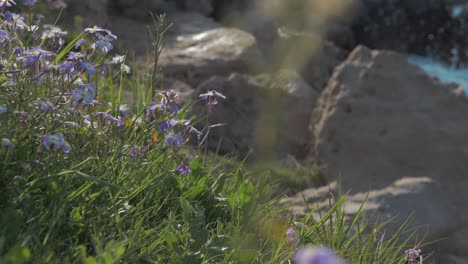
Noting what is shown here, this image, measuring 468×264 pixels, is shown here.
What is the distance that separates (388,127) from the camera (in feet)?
19.2

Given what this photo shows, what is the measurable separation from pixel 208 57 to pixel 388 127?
83.4 inches

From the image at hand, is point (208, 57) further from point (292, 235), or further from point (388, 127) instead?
point (292, 235)

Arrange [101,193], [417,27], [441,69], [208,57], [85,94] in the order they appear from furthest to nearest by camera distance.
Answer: [441,69] < [417,27] < [208,57] < [101,193] < [85,94]

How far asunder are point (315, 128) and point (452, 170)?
1.14 metres

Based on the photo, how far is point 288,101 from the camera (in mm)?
6238

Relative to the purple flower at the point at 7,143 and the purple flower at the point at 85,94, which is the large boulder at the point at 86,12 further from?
the purple flower at the point at 7,143

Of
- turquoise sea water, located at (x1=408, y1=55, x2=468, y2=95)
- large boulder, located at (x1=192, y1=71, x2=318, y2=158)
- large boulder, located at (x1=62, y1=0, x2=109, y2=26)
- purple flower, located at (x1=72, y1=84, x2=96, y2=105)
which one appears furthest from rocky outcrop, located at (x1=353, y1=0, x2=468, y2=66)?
purple flower, located at (x1=72, y1=84, x2=96, y2=105)

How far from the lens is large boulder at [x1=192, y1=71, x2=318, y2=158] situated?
5.72m

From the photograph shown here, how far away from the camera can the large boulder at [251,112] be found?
572 centimetres

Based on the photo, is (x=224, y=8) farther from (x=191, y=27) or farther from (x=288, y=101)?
(x=288, y=101)

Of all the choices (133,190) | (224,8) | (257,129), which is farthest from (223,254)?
(224,8)

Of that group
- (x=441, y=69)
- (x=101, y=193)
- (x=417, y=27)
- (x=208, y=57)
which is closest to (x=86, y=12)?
(x=208, y=57)

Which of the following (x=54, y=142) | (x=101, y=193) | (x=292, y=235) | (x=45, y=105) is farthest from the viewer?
(x=292, y=235)

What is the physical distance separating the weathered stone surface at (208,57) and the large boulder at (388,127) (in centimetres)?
133
